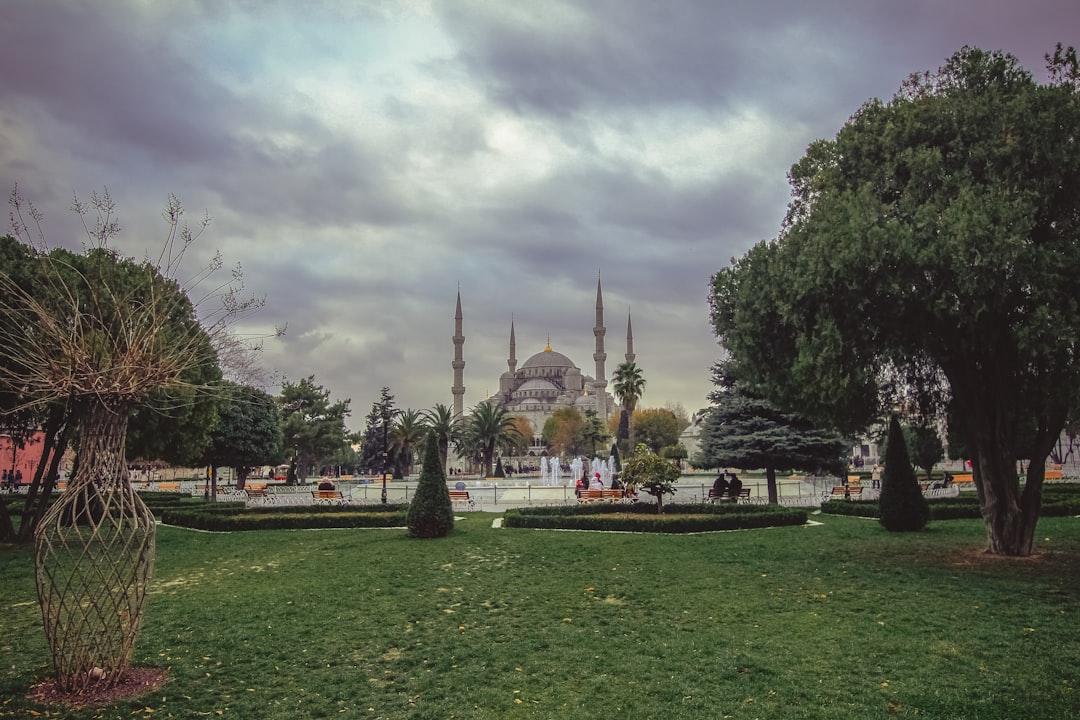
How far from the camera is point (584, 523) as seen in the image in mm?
17422

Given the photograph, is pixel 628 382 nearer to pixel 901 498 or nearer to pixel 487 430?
pixel 487 430

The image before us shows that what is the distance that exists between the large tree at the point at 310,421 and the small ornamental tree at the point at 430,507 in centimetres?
→ 2951

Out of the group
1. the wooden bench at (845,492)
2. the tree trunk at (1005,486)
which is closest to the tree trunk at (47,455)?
the tree trunk at (1005,486)

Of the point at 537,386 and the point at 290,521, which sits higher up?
the point at 537,386

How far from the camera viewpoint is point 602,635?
7883mm

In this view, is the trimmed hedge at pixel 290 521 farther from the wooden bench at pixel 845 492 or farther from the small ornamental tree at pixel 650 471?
the wooden bench at pixel 845 492

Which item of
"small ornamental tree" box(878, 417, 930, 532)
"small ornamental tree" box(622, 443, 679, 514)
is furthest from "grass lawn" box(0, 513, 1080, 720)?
"small ornamental tree" box(622, 443, 679, 514)

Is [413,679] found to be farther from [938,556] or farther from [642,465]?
[642,465]

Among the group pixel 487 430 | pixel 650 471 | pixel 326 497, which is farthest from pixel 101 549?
pixel 487 430

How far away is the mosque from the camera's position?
9562 centimetres

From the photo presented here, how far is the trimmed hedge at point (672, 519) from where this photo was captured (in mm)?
16750

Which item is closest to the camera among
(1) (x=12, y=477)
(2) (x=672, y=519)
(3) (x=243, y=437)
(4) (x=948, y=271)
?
(4) (x=948, y=271)

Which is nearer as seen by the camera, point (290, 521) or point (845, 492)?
point (290, 521)

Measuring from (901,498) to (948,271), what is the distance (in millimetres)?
7595
